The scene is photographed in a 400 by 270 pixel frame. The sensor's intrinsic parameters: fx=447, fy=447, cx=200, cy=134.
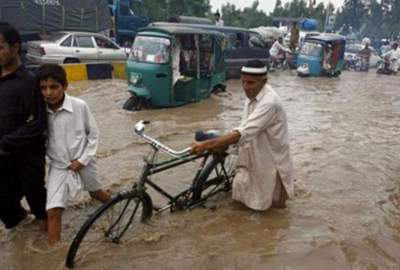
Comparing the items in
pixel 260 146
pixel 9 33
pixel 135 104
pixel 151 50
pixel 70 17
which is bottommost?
pixel 135 104

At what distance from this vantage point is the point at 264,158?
4262mm

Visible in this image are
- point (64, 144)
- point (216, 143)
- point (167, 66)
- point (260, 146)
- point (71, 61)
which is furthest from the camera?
point (71, 61)

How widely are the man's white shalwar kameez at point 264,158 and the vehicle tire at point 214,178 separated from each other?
0.19 meters

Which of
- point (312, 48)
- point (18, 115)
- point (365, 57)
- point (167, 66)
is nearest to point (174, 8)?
point (365, 57)

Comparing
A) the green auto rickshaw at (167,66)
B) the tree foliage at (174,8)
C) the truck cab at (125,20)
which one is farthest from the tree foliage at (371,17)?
the green auto rickshaw at (167,66)

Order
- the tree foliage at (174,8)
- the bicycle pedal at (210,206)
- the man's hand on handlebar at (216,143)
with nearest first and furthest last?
the man's hand on handlebar at (216,143) → the bicycle pedal at (210,206) → the tree foliage at (174,8)

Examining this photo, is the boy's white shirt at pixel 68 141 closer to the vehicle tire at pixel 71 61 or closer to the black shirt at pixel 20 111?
the black shirt at pixel 20 111

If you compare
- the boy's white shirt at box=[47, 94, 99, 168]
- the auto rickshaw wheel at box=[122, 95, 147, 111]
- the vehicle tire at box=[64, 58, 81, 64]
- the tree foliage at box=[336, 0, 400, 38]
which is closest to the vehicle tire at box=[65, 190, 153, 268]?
the boy's white shirt at box=[47, 94, 99, 168]

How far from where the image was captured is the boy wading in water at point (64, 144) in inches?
135

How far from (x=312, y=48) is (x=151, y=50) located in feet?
37.5

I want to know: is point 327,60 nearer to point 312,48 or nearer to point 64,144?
point 312,48

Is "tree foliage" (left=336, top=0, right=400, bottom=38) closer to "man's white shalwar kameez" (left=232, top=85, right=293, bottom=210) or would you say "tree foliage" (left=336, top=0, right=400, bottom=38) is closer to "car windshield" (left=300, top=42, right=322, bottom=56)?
"car windshield" (left=300, top=42, right=322, bottom=56)

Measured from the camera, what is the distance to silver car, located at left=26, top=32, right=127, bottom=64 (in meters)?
14.1

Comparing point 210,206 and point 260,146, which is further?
point 210,206
